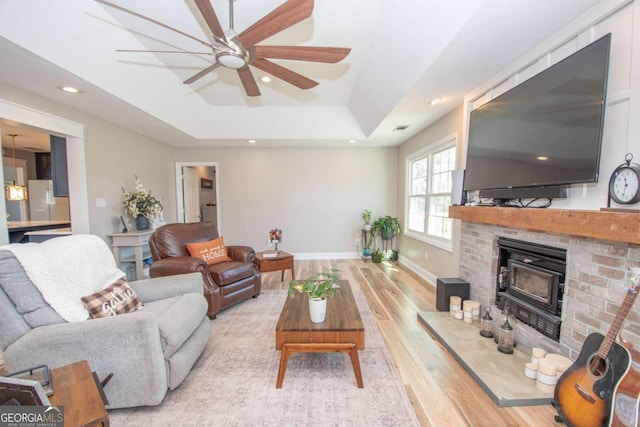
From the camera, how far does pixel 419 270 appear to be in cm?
421

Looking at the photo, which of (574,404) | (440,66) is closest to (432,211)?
(440,66)

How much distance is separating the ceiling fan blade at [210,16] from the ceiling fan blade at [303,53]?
277 millimetres

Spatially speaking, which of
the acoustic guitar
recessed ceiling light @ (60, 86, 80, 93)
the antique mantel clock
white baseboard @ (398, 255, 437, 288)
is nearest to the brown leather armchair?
recessed ceiling light @ (60, 86, 80, 93)

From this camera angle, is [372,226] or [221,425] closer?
[221,425]

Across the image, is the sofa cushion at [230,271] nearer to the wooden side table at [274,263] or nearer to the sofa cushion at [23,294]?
the wooden side table at [274,263]

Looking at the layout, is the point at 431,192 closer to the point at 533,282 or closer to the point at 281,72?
the point at 533,282

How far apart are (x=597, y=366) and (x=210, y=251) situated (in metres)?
3.34

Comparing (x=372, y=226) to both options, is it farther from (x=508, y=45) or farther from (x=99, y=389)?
→ (x=99, y=389)

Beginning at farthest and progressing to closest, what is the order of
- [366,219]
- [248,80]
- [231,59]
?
[366,219] < [248,80] < [231,59]

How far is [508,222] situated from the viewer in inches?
80.7

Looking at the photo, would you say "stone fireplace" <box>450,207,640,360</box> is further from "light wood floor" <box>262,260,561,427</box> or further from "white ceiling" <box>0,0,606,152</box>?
"white ceiling" <box>0,0,606,152</box>

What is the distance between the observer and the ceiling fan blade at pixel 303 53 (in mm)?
1833

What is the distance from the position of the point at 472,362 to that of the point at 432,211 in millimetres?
2463

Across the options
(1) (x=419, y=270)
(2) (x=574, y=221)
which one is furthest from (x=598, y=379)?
(1) (x=419, y=270)
